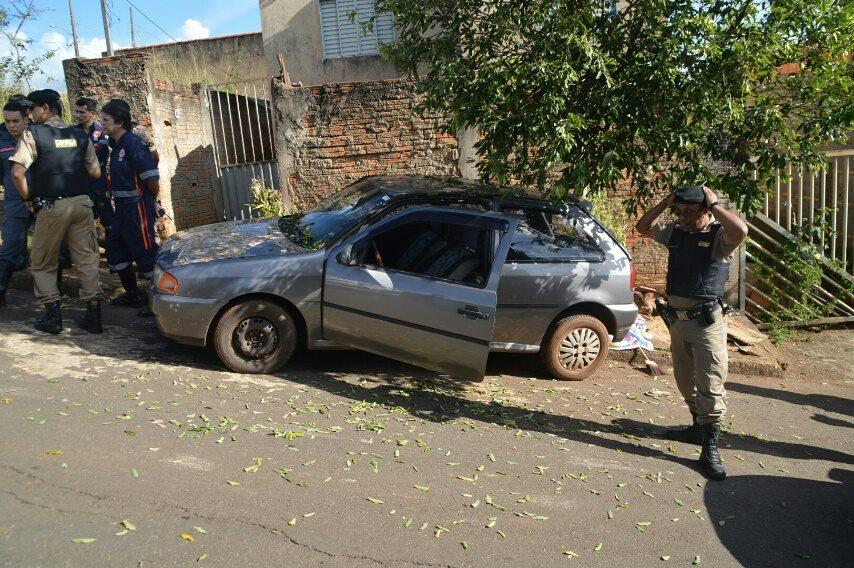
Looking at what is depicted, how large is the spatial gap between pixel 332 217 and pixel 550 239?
79.3 inches

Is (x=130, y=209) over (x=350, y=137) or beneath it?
beneath

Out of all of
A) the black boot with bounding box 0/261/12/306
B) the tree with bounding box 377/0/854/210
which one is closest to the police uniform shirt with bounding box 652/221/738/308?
the tree with bounding box 377/0/854/210

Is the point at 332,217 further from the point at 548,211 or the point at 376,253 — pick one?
the point at 548,211

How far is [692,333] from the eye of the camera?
15.9 ft

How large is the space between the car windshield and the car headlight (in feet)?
3.49

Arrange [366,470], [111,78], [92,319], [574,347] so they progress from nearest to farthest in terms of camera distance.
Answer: [366,470], [92,319], [574,347], [111,78]

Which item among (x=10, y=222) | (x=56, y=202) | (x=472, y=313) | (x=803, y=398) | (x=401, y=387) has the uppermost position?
(x=56, y=202)

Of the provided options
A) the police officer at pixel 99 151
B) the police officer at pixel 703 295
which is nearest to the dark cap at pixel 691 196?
the police officer at pixel 703 295

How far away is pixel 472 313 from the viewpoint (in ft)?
17.0

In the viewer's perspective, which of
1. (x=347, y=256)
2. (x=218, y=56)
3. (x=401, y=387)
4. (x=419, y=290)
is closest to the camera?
(x=419, y=290)

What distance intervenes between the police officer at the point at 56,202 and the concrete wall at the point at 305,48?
1009 centimetres

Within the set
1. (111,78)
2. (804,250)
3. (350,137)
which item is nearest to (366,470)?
(350,137)

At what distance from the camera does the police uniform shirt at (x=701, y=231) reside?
461 cm

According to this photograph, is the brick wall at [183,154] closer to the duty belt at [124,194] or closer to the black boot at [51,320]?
the duty belt at [124,194]
